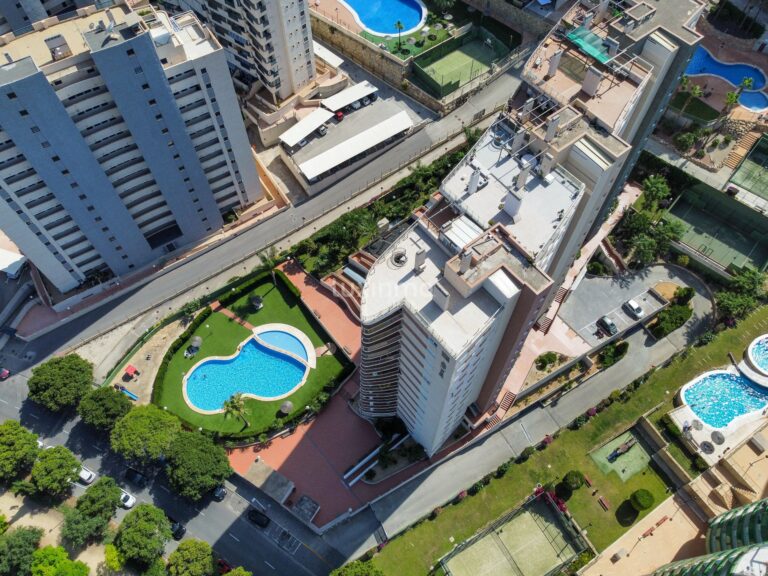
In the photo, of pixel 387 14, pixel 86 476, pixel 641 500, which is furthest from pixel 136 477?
pixel 387 14

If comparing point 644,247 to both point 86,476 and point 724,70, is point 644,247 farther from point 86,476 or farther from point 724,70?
point 86,476

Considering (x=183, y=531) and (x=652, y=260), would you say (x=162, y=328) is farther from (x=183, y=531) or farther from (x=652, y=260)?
(x=652, y=260)

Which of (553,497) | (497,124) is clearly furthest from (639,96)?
(553,497)

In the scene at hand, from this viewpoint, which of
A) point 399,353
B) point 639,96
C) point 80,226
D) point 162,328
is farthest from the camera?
point 162,328

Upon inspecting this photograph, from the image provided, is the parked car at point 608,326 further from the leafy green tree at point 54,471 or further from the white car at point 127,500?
the leafy green tree at point 54,471

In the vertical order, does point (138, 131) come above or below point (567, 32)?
below

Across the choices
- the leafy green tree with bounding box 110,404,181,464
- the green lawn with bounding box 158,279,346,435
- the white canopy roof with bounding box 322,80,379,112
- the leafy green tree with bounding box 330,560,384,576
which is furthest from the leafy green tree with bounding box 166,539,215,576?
the white canopy roof with bounding box 322,80,379,112

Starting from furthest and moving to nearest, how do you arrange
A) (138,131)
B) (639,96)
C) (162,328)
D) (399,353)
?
(162,328)
(138,131)
(639,96)
(399,353)
